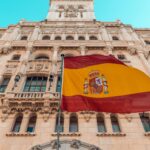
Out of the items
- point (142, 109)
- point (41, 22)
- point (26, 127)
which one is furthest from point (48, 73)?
point (41, 22)

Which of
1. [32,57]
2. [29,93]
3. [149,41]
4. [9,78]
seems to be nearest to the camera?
[29,93]

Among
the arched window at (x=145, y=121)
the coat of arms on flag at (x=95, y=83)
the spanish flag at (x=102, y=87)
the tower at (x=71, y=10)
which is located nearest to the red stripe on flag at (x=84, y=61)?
the spanish flag at (x=102, y=87)

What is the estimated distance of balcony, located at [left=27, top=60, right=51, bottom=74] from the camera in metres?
23.6

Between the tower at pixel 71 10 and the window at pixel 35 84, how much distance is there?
1962 centimetres

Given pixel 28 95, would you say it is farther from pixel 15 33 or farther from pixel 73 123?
pixel 15 33

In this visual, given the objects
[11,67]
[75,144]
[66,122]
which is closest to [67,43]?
[11,67]

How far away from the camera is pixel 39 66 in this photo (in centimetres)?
2450

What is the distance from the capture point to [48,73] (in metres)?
23.3

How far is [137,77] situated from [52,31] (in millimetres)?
20352

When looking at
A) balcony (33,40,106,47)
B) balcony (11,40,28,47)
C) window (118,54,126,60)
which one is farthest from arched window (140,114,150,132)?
balcony (11,40,28,47)

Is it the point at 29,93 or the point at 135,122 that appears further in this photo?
the point at 29,93

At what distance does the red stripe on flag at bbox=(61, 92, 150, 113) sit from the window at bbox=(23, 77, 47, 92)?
8.02 m

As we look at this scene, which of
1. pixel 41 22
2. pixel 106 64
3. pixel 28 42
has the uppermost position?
pixel 41 22

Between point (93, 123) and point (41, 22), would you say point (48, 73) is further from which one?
point (41, 22)
